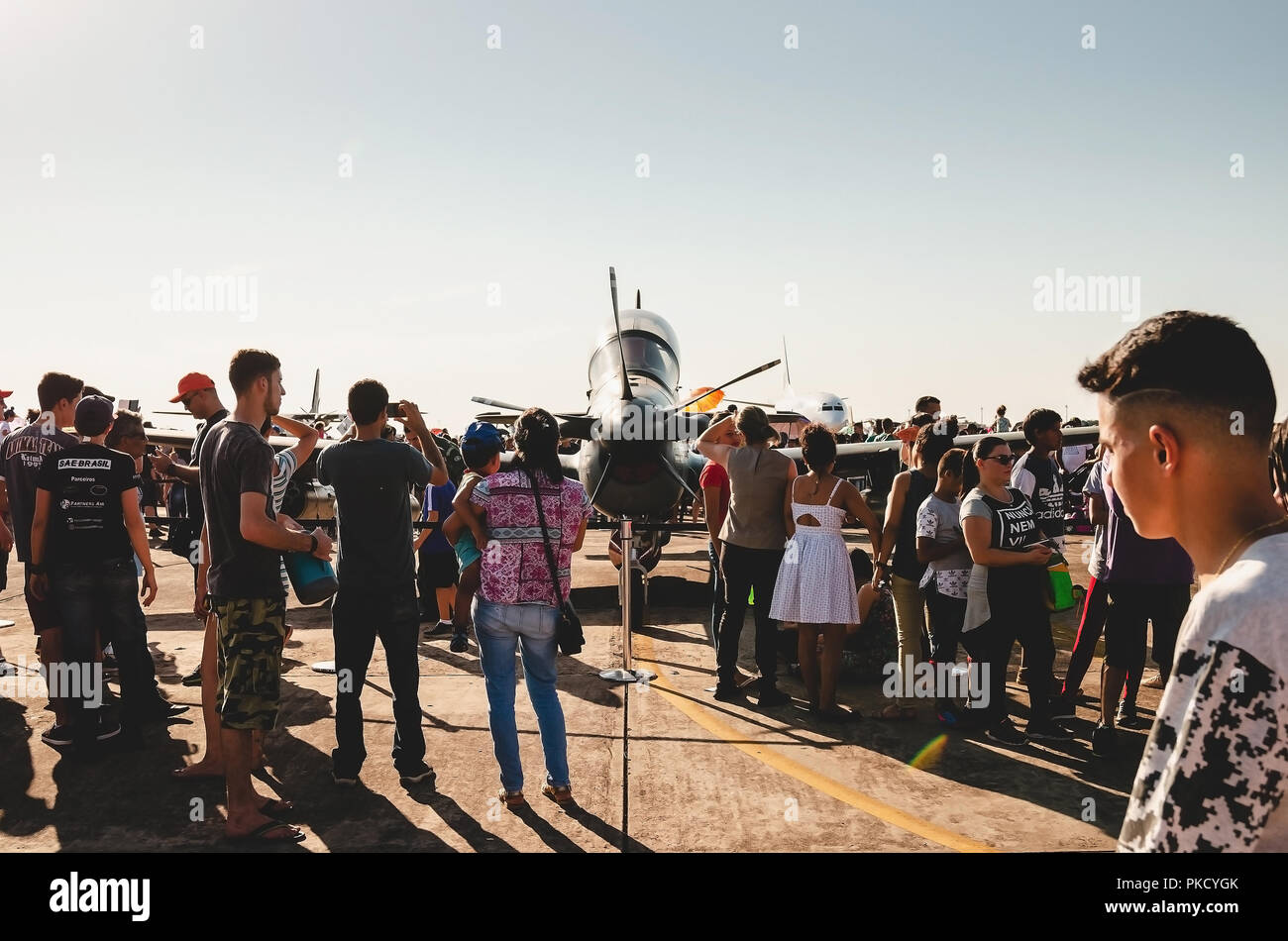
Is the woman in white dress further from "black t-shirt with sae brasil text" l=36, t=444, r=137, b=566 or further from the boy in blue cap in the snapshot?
"black t-shirt with sae brasil text" l=36, t=444, r=137, b=566

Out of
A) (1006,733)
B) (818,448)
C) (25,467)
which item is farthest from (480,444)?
(1006,733)

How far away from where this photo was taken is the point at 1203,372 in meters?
1.08

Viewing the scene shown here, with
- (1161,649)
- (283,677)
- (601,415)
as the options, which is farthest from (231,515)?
(1161,649)

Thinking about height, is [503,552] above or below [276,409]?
below

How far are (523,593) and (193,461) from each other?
6.91 ft

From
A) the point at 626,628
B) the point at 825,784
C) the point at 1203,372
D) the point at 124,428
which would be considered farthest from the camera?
the point at 626,628

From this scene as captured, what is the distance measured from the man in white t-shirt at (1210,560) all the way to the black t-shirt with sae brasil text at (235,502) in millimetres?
3538

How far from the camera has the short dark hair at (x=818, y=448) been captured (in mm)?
5371

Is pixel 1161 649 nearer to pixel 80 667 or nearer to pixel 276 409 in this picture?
pixel 276 409

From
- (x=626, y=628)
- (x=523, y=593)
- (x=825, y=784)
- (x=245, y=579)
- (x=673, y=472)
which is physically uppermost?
(x=673, y=472)

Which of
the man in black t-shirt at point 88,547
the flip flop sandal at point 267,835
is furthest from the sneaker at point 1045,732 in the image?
the man in black t-shirt at point 88,547

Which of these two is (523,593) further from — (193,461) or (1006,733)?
(1006,733)
